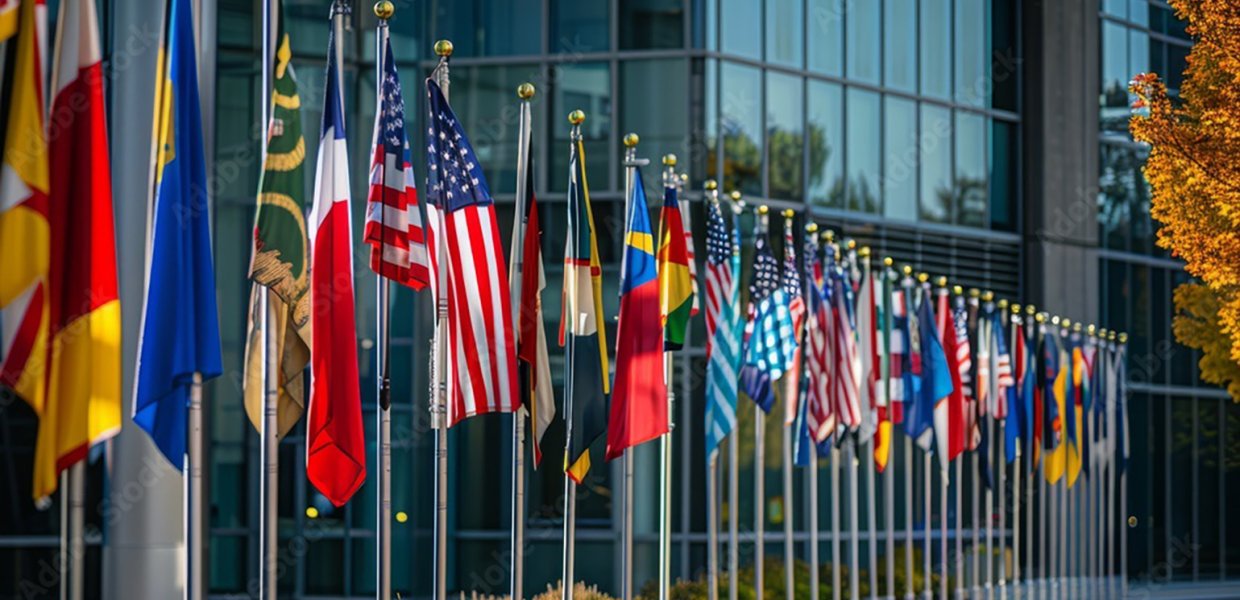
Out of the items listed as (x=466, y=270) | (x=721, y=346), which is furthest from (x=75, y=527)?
(x=721, y=346)

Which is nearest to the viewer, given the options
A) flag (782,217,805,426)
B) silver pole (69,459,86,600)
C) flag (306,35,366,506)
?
silver pole (69,459,86,600)

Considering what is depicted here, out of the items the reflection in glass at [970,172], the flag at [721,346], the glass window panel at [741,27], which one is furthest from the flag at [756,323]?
the reflection in glass at [970,172]

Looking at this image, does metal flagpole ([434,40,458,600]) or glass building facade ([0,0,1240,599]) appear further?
glass building facade ([0,0,1240,599])

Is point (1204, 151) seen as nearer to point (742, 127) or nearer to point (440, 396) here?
point (742, 127)

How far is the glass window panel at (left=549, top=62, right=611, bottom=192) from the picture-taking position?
104ft

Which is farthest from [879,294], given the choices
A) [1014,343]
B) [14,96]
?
[14,96]

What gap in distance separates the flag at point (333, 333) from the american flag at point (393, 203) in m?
0.68

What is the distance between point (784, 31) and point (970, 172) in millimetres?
7214

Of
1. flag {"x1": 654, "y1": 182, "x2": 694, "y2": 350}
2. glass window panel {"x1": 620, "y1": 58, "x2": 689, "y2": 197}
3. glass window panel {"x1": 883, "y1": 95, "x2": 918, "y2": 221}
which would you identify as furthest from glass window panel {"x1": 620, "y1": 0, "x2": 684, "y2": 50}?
flag {"x1": 654, "y1": 182, "x2": 694, "y2": 350}

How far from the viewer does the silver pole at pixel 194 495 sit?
44.9ft

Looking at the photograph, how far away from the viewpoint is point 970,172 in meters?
39.2

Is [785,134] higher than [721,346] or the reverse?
higher

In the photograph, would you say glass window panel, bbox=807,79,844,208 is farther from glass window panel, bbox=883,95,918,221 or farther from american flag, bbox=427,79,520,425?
american flag, bbox=427,79,520,425

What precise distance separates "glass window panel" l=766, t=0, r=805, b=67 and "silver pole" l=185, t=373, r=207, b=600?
66.9 ft
